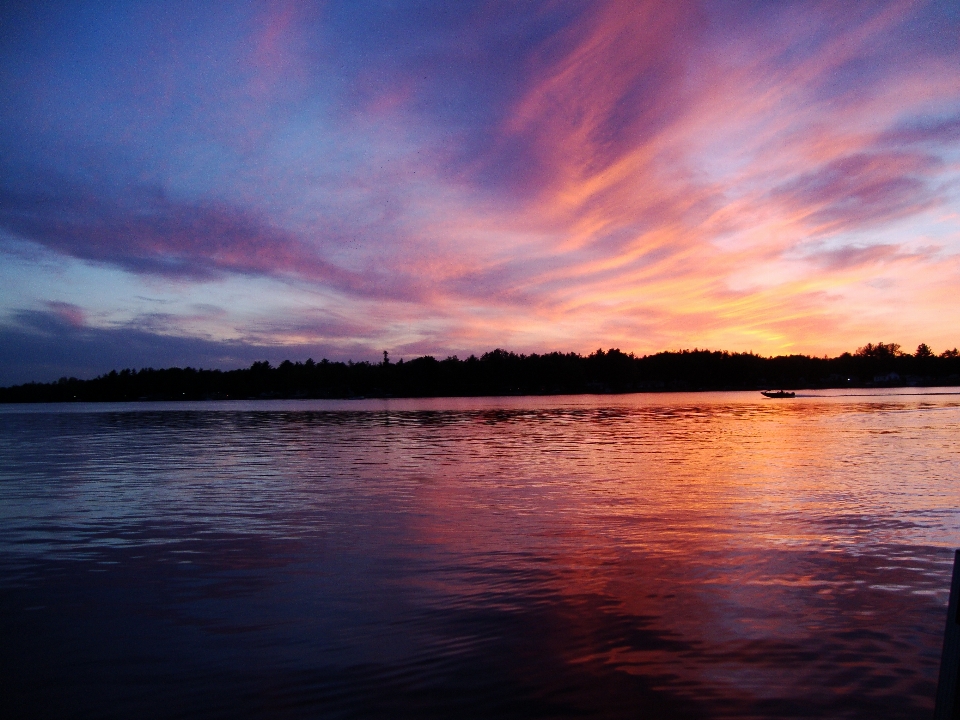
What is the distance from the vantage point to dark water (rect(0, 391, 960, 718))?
665 centimetres

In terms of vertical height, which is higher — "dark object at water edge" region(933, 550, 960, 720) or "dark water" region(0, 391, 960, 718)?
"dark object at water edge" region(933, 550, 960, 720)

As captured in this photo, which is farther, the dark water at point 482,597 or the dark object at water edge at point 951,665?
the dark water at point 482,597

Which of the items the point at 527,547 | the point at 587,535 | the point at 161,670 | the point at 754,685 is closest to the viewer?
the point at 754,685

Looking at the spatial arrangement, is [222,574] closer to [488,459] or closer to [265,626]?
[265,626]

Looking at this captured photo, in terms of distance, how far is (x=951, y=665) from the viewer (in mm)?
3875

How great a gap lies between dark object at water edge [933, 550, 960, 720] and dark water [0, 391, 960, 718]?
2.59 metres

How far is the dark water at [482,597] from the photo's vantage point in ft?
21.8

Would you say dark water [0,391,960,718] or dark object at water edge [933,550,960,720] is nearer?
dark object at water edge [933,550,960,720]

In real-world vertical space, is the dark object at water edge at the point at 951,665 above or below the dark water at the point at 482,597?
above

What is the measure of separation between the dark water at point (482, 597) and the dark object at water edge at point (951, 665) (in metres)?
2.59

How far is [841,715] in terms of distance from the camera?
6.12 m

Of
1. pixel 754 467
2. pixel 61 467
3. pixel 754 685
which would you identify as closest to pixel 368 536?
pixel 754 685

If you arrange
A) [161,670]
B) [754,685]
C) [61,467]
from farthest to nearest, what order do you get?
[61,467] < [161,670] < [754,685]

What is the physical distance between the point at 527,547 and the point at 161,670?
714 cm
